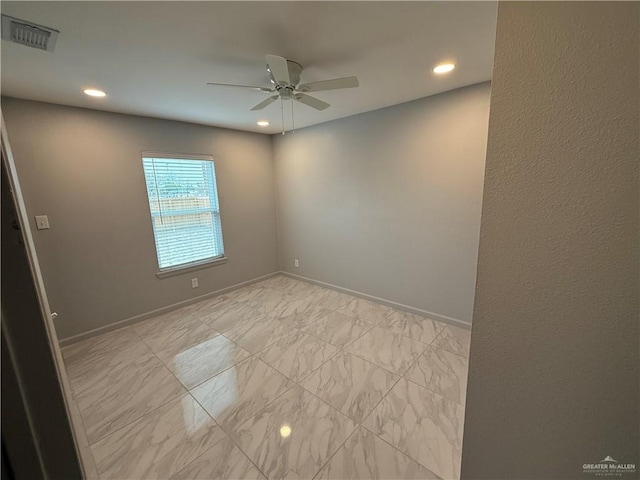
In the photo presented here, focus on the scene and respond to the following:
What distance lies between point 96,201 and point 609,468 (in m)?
3.86

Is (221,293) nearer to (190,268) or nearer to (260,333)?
→ (190,268)

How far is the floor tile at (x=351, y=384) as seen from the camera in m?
1.83

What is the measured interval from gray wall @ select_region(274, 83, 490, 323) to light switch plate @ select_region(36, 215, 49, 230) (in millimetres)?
2814

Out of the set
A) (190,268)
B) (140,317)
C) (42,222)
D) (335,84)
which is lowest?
(140,317)

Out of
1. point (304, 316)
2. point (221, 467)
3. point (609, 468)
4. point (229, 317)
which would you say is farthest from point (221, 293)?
point (609, 468)

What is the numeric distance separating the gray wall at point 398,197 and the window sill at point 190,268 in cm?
132

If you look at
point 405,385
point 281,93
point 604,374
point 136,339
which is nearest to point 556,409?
point 604,374

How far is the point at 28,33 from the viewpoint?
1.42 metres

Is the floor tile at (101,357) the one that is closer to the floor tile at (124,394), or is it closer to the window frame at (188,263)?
the floor tile at (124,394)

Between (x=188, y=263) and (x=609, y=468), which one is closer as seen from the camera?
(x=609, y=468)

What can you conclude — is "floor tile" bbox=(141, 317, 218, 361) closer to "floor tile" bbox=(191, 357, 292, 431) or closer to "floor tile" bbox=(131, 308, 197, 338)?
"floor tile" bbox=(131, 308, 197, 338)

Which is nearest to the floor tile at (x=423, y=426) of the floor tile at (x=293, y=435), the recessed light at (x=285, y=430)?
the floor tile at (x=293, y=435)

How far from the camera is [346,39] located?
1.63 metres

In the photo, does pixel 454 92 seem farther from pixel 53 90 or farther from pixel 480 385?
pixel 53 90
